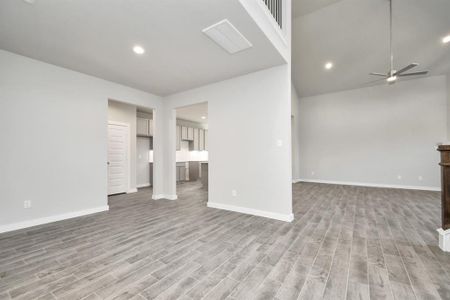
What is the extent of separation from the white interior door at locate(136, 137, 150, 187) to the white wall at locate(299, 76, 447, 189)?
6.08m

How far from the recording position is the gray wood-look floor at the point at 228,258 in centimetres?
148

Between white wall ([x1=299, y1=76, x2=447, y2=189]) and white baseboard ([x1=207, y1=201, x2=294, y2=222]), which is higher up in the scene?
white wall ([x1=299, y1=76, x2=447, y2=189])

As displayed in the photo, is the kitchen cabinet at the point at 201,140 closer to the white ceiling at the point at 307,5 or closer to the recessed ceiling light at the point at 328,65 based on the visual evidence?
the recessed ceiling light at the point at 328,65

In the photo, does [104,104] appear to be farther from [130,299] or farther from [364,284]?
[364,284]

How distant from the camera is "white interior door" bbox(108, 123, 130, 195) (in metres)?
5.30

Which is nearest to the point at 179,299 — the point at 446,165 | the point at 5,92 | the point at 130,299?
the point at 130,299

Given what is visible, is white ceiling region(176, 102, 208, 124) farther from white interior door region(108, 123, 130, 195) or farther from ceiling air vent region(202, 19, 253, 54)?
ceiling air vent region(202, 19, 253, 54)

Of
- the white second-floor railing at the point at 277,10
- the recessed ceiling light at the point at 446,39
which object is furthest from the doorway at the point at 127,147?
the recessed ceiling light at the point at 446,39

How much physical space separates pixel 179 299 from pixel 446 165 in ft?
10.2

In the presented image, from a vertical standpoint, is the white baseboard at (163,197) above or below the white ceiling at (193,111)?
below

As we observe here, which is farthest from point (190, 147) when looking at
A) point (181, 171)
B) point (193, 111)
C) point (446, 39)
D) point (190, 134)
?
point (446, 39)

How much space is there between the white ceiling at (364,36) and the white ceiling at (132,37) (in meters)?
2.46

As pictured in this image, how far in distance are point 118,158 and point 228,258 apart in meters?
4.95

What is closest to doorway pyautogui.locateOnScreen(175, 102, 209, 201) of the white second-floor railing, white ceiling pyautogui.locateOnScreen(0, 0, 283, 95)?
white ceiling pyautogui.locateOnScreen(0, 0, 283, 95)
